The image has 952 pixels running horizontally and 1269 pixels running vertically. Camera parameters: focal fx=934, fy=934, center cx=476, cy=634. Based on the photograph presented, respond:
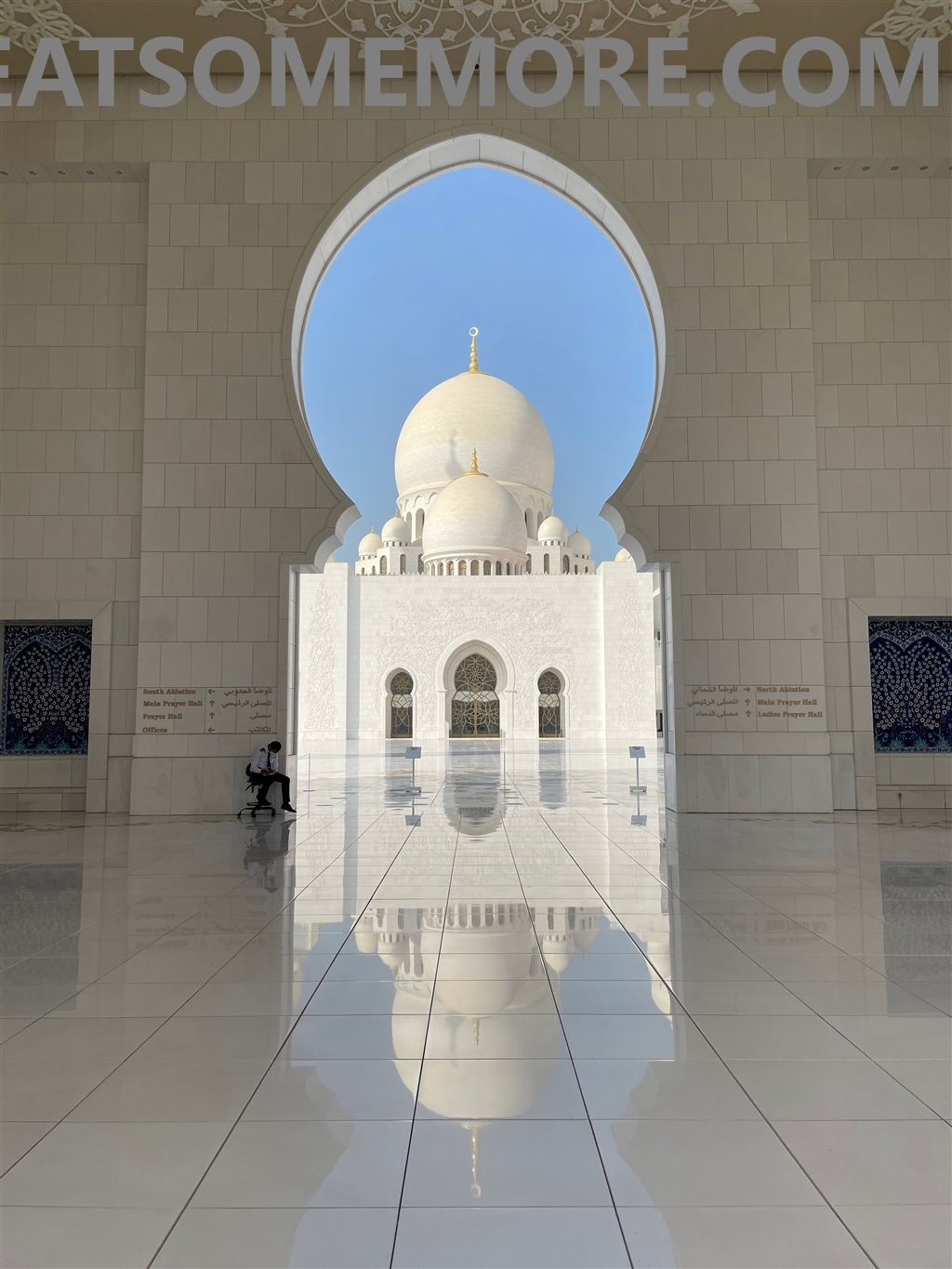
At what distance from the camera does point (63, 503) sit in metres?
6.36

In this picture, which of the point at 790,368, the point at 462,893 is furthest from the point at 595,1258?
the point at 790,368

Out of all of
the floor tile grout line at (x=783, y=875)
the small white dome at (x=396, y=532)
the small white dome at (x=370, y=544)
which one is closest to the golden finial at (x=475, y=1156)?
the floor tile grout line at (x=783, y=875)

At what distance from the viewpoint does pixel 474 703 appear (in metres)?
20.3

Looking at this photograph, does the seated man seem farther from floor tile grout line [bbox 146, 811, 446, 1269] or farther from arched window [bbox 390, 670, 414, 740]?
arched window [bbox 390, 670, 414, 740]

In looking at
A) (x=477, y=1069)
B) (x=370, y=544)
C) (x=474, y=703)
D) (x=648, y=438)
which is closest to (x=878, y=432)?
(x=648, y=438)

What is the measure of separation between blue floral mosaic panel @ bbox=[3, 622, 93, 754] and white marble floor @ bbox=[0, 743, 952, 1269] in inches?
116

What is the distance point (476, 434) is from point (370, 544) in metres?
4.89

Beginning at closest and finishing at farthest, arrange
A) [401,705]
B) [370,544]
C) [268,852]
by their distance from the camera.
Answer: [268,852] → [401,705] → [370,544]

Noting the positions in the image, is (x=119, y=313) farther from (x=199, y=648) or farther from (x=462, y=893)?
(x=462, y=893)

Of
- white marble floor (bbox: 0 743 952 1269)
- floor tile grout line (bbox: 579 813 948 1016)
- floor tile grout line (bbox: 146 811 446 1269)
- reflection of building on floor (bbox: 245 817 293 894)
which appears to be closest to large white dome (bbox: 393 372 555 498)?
reflection of building on floor (bbox: 245 817 293 894)

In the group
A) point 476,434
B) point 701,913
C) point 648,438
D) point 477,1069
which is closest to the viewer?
point 477,1069

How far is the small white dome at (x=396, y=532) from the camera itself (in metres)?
25.4

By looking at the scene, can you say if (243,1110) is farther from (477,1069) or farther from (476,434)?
(476,434)

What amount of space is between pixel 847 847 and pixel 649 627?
1523cm
